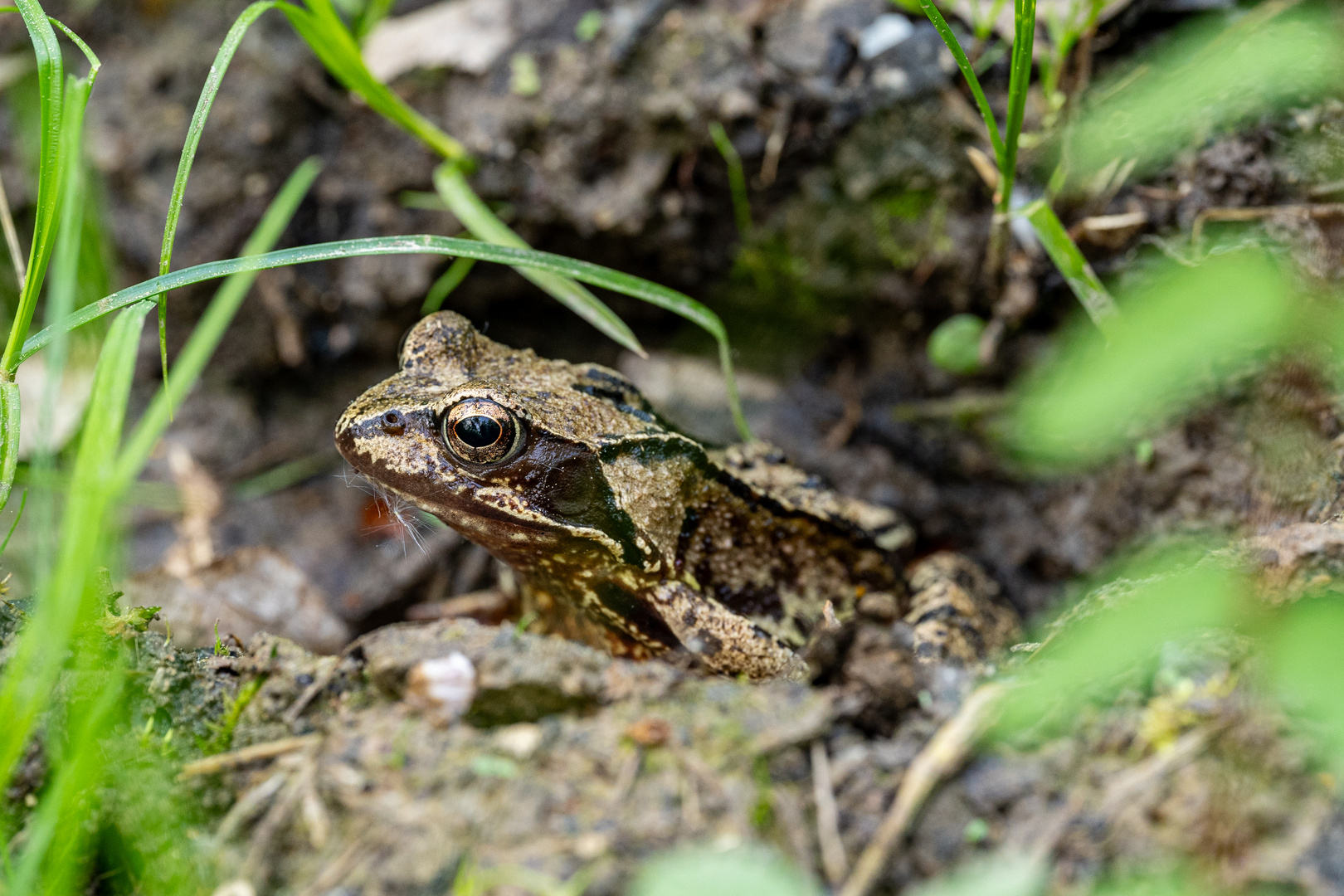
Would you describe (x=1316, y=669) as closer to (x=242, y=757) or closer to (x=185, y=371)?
(x=242, y=757)

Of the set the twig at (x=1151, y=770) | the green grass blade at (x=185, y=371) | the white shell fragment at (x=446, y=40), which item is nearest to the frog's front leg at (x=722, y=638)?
the twig at (x=1151, y=770)

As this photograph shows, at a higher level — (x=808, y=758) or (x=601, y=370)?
(x=601, y=370)

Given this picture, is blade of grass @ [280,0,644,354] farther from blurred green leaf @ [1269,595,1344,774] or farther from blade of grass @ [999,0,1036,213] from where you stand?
blurred green leaf @ [1269,595,1344,774]

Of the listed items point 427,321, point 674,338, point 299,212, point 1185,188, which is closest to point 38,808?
point 427,321

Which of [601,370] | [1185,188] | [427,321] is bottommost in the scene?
[1185,188]

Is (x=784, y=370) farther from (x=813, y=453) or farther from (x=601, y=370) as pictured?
(x=601, y=370)

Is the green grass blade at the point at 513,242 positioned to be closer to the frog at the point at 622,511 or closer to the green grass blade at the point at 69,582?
the frog at the point at 622,511

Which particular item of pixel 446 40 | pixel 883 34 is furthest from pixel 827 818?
pixel 446 40
